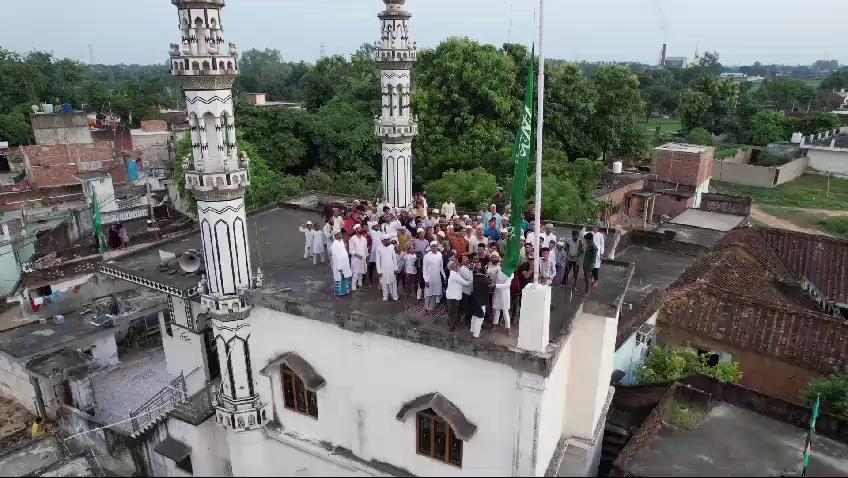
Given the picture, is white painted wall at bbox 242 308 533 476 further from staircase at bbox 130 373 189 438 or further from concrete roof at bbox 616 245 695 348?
concrete roof at bbox 616 245 695 348

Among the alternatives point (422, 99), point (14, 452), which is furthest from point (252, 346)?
point (422, 99)

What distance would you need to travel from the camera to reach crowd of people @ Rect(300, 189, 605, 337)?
11.7m

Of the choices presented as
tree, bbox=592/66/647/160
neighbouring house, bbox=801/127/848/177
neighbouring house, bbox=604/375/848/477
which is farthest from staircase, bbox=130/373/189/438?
neighbouring house, bbox=801/127/848/177

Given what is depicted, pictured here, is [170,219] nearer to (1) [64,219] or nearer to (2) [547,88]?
(1) [64,219]

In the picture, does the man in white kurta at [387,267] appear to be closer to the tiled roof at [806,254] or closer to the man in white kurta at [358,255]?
the man in white kurta at [358,255]

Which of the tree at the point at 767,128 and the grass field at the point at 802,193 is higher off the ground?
the tree at the point at 767,128

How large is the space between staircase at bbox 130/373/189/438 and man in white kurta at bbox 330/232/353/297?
17.3ft

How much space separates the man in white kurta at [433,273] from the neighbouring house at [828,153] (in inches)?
2486

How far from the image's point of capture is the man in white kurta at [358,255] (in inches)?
531

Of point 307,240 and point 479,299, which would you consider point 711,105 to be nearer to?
point 307,240

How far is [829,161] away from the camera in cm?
6138

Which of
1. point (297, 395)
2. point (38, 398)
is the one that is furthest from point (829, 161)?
point (38, 398)

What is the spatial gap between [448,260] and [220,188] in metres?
5.11

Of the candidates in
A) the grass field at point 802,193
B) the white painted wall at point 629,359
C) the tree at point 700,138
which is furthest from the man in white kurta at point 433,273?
the tree at point 700,138
